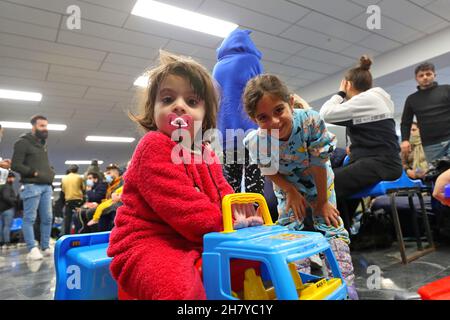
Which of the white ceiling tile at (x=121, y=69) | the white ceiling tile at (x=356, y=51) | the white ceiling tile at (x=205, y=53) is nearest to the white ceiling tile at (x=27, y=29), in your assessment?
the white ceiling tile at (x=121, y=69)

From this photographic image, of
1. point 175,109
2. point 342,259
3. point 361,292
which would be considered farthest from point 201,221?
point 361,292

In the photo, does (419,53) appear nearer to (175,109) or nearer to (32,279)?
(175,109)

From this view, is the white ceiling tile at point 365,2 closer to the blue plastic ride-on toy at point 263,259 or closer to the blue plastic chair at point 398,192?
the blue plastic chair at point 398,192

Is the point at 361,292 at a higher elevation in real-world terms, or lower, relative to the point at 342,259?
lower

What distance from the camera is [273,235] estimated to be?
0.53m

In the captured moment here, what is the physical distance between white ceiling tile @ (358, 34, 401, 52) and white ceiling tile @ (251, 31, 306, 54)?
82cm

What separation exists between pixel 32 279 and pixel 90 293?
1350mm

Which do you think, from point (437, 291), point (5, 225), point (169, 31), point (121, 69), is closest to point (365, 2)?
point (169, 31)

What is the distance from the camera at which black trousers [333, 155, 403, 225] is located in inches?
56.9

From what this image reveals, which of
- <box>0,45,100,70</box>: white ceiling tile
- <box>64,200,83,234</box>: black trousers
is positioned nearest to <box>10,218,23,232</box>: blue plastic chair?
<box>64,200,83,234</box>: black trousers

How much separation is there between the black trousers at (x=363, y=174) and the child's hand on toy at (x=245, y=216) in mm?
888

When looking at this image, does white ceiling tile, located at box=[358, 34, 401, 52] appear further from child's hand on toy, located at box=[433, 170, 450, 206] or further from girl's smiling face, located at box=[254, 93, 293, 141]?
child's hand on toy, located at box=[433, 170, 450, 206]

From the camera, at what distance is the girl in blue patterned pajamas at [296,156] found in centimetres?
88

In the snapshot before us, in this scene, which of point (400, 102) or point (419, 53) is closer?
point (419, 53)
